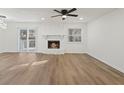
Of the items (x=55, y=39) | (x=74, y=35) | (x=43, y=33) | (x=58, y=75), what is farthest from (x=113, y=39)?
(x=43, y=33)

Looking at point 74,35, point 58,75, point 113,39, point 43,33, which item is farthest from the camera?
point 74,35

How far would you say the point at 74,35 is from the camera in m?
10.8

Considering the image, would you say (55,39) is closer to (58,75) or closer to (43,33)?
(43,33)

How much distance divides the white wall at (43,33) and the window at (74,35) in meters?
→ 0.29

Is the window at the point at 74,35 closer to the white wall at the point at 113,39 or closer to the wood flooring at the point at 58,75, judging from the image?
the white wall at the point at 113,39

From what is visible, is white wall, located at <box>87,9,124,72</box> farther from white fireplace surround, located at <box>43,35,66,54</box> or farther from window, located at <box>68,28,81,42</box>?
white fireplace surround, located at <box>43,35,66,54</box>

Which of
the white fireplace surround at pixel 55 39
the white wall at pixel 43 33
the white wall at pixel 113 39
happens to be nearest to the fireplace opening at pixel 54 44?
the white fireplace surround at pixel 55 39

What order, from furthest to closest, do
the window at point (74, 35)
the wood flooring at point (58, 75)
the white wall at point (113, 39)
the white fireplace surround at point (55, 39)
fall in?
1. the window at point (74, 35)
2. the white fireplace surround at point (55, 39)
3. the white wall at point (113, 39)
4. the wood flooring at point (58, 75)

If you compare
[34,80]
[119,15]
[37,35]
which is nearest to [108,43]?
[119,15]

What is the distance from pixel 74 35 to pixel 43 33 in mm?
2119

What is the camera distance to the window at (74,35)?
424 inches

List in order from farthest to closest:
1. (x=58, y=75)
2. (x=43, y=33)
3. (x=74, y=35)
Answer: (x=74, y=35) < (x=43, y=33) < (x=58, y=75)

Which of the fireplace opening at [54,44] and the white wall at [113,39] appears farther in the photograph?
the fireplace opening at [54,44]
